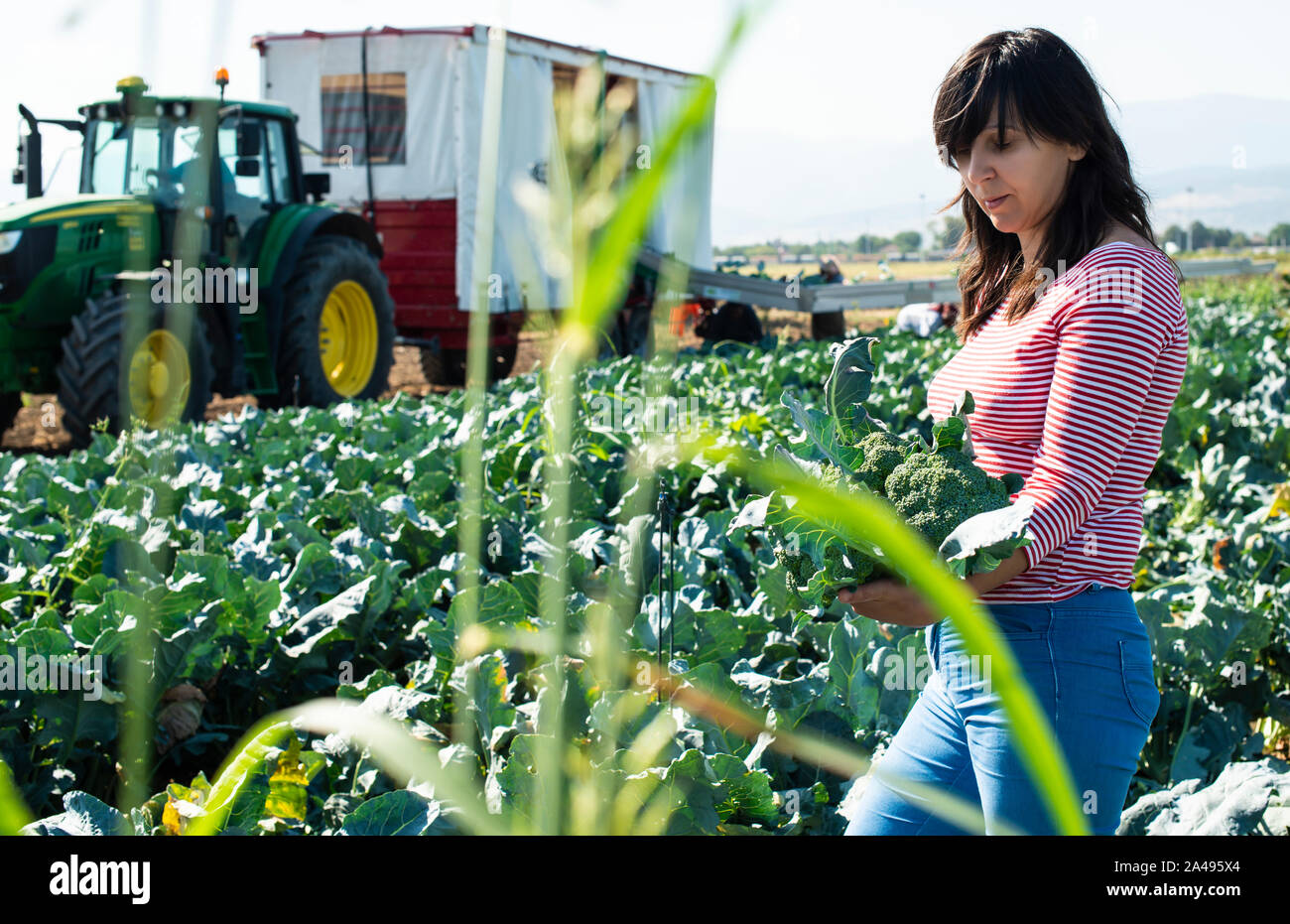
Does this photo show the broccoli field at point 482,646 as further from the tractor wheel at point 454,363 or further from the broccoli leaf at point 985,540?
the tractor wheel at point 454,363

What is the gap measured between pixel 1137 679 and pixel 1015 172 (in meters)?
0.84

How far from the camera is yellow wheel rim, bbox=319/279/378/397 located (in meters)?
10.7

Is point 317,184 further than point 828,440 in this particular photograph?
Yes

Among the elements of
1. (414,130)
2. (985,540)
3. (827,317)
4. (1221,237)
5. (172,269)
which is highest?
(1221,237)

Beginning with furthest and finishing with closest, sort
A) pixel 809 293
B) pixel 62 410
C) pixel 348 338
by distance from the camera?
1. pixel 809 293
2. pixel 348 338
3. pixel 62 410

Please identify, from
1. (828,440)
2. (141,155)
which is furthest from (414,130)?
(828,440)

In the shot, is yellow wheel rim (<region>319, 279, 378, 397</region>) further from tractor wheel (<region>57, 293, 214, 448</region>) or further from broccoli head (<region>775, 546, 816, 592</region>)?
broccoli head (<region>775, 546, 816, 592</region>)

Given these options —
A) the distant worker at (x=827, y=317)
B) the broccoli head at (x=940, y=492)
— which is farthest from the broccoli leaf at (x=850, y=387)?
the distant worker at (x=827, y=317)

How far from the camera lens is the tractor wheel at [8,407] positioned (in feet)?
30.4

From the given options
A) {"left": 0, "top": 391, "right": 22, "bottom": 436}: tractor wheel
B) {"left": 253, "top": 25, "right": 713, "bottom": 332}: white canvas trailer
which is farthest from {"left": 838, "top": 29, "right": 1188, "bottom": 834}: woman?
{"left": 253, "top": 25, "right": 713, "bottom": 332}: white canvas trailer

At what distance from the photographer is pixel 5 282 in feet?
27.0

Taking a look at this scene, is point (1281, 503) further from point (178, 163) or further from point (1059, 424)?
point (178, 163)

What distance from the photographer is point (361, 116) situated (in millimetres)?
13320
